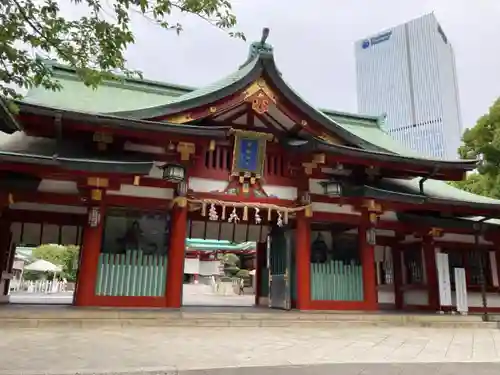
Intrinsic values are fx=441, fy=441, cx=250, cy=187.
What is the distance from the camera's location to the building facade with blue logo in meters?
90.1

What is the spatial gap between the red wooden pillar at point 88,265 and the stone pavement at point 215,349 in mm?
1962

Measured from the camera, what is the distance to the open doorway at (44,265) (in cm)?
1366

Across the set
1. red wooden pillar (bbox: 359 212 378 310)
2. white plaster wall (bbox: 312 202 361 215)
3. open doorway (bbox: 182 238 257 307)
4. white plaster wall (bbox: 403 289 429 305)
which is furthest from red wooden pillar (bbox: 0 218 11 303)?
open doorway (bbox: 182 238 257 307)

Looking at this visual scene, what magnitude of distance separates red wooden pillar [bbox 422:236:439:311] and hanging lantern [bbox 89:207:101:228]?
1080cm

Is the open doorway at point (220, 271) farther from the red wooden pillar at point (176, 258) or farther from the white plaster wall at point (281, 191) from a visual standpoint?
the red wooden pillar at point (176, 258)

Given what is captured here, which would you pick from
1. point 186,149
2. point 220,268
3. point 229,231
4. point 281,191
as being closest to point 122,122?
point 186,149

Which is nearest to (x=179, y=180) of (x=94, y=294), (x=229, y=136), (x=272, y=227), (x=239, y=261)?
(x=229, y=136)

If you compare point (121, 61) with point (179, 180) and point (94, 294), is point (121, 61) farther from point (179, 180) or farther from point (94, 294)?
point (94, 294)

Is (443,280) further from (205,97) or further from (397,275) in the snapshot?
(205,97)

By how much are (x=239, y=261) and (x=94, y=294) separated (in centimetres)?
3167

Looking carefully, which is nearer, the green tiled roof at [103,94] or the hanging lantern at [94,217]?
the hanging lantern at [94,217]

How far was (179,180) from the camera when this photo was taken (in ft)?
37.9

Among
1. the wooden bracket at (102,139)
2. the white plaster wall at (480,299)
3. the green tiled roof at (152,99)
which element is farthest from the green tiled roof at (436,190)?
the wooden bracket at (102,139)

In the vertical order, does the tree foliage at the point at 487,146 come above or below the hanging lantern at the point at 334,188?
above
